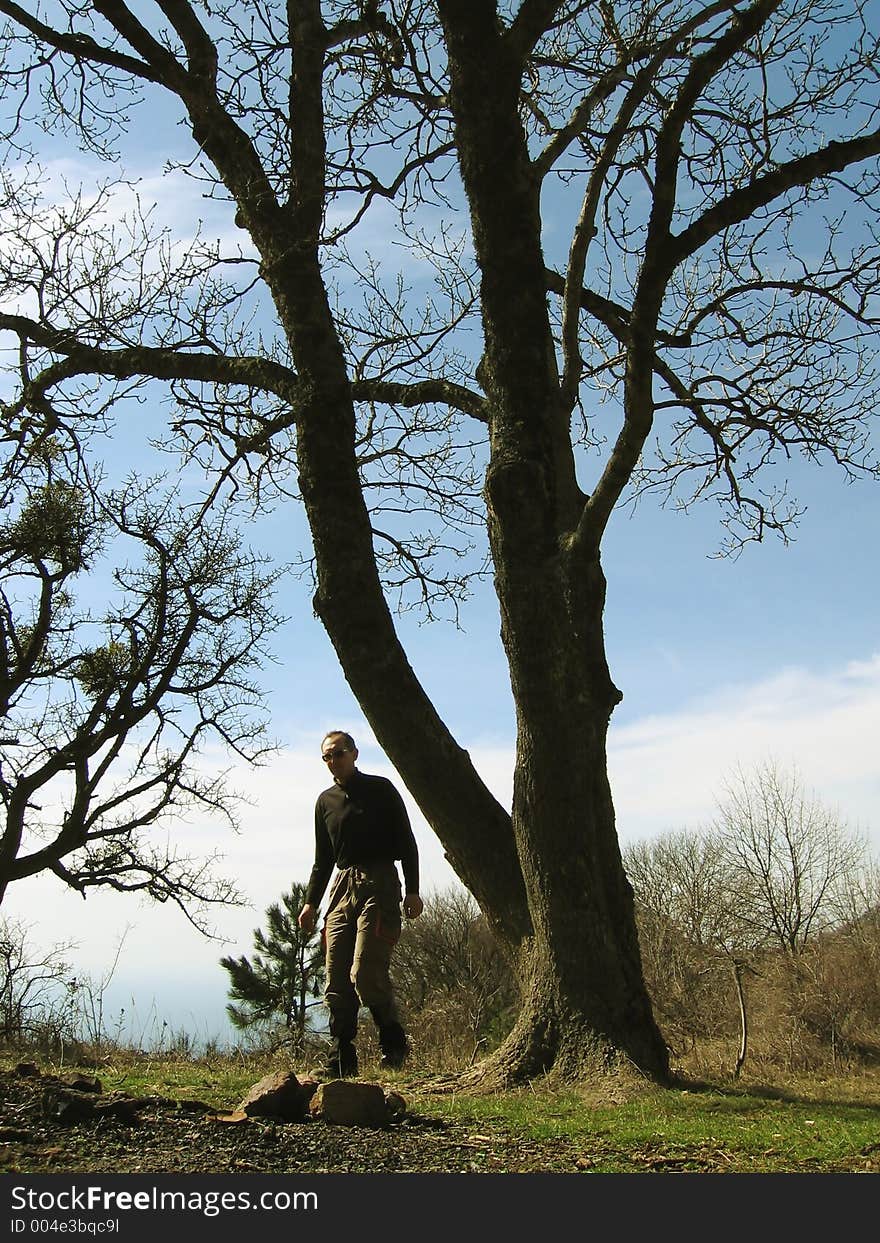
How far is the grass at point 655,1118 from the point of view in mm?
4051

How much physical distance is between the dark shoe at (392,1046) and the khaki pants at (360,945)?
0.08 metres

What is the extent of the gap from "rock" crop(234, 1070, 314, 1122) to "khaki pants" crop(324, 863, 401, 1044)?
7.67 ft

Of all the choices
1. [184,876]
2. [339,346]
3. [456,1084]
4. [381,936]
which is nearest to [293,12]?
[339,346]

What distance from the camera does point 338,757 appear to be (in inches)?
286

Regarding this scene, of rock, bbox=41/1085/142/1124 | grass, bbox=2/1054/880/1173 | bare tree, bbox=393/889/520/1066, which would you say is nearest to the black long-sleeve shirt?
grass, bbox=2/1054/880/1173

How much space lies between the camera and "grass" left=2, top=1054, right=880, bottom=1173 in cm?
405

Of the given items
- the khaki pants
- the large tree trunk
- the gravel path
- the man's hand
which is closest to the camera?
the gravel path

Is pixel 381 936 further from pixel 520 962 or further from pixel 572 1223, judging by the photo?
pixel 572 1223

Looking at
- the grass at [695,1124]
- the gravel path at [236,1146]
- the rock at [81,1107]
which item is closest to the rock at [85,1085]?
the gravel path at [236,1146]

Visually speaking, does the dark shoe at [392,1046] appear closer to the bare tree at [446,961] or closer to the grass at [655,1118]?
the grass at [655,1118]

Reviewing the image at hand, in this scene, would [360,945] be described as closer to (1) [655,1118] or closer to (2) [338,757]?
(2) [338,757]

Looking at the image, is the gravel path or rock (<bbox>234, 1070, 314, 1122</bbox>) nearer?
the gravel path

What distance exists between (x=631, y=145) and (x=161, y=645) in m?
10.2

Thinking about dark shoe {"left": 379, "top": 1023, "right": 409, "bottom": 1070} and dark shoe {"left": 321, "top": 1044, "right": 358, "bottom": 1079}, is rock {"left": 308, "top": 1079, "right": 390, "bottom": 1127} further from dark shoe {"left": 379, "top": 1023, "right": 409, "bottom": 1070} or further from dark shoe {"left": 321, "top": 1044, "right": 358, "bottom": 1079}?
dark shoe {"left": 379, "top": 1023, "right": 409, "bottom": 1070}
